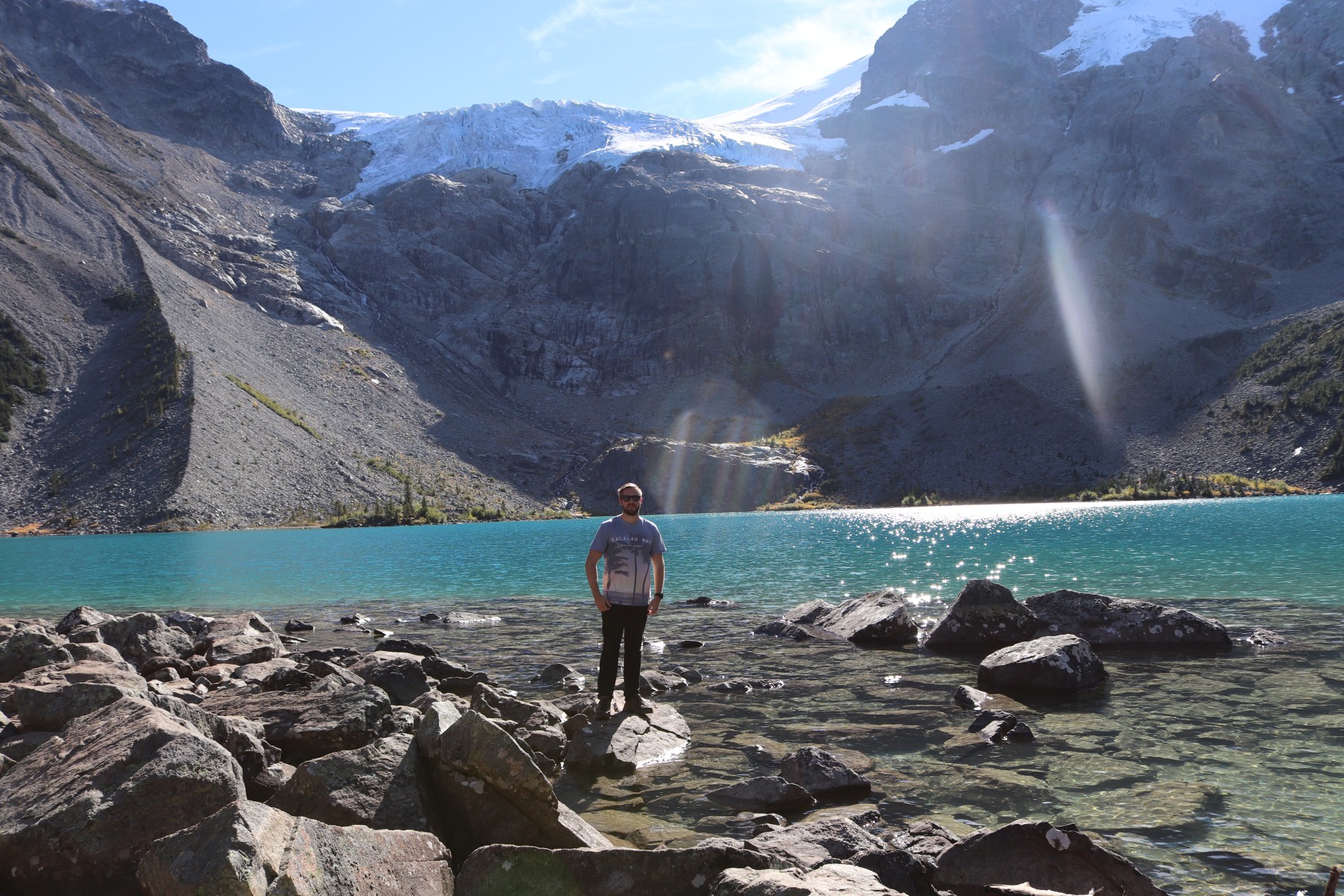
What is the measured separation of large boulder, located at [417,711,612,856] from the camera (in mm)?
8391

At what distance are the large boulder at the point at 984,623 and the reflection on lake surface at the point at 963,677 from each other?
53.3 inches

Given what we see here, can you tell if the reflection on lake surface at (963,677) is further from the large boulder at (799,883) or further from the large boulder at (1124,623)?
the large boulder at (799,883)

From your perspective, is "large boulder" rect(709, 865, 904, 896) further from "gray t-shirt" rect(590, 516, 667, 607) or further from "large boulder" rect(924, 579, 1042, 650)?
"large boulder" rect(924, 579, 1042, 650)

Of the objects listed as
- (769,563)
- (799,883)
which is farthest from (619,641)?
(769,563)

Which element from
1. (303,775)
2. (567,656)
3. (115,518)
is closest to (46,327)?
(115,518)

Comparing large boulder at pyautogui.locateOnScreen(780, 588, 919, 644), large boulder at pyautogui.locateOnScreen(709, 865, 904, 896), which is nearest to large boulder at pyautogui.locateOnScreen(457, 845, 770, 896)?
large boulder at pyautogui.locateOnScreen(709, 865, 904, 896)

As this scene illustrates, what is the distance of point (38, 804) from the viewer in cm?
776

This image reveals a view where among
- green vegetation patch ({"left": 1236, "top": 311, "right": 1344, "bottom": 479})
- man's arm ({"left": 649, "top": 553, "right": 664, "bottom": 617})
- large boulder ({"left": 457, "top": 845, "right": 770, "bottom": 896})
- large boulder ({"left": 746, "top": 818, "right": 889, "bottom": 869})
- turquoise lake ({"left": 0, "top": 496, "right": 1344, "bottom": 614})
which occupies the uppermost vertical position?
green vegetation patch ({"left": 1236, "top": 311, "right": 1344, "bottom": 479})

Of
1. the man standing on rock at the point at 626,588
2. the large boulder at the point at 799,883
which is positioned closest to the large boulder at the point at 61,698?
the man standing on rock at the point at 626,588

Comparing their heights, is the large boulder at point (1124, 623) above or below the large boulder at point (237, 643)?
above

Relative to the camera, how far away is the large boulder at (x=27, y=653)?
17.1 metres

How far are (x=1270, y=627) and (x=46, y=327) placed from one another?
20762 centimetres

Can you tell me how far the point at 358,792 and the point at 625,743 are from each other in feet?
18.9

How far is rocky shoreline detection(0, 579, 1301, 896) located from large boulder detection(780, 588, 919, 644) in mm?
8644
